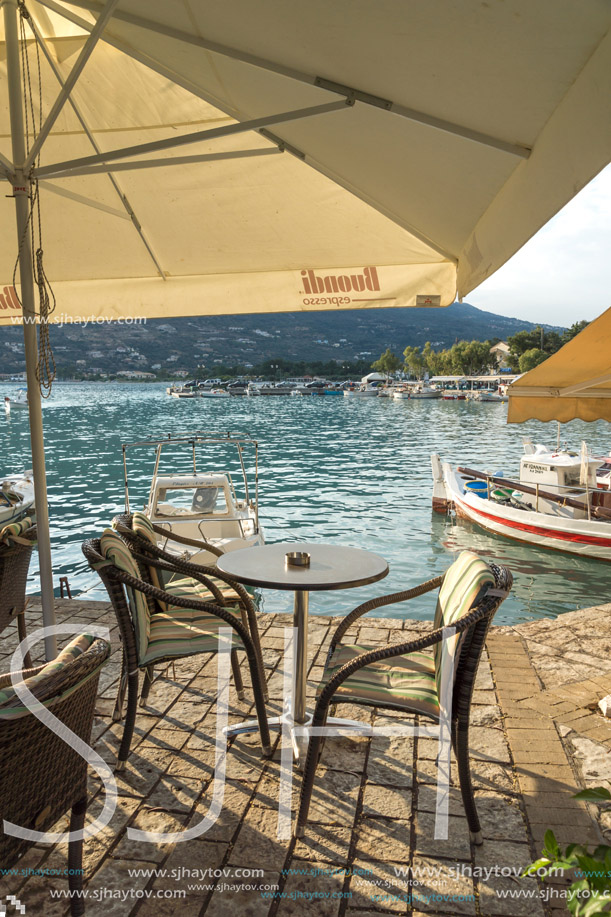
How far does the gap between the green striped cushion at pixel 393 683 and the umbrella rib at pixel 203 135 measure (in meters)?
2.02

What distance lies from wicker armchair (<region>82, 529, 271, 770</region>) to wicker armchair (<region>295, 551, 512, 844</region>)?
0.41 meters

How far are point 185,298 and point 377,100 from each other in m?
1.96

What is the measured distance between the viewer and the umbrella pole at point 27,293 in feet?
8.67

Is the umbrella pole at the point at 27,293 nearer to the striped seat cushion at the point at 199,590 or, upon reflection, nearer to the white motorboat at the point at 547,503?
the striped seat cushion at the point at 199,590

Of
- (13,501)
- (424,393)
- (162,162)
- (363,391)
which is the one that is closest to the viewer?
(162,162)

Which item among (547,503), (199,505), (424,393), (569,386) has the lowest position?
(547,503)

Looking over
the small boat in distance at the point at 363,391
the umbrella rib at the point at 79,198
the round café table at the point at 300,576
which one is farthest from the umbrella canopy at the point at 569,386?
the small boat in distance at the point at 363,391

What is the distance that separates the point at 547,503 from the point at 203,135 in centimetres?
1157

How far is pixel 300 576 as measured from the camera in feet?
7.86

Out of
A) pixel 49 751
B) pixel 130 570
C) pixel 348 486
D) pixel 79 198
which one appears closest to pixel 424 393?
pixel 348 486

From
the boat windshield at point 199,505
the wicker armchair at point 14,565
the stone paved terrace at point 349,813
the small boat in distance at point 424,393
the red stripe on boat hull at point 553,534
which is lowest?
the red stripe on boat hull at point 553,534

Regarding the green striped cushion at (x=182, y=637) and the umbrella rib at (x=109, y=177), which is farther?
the umbrella rib at (x=109, y=177)

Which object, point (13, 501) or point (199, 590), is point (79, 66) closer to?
point (199, 590)

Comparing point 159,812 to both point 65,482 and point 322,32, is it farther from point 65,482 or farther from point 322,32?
point 65,482
